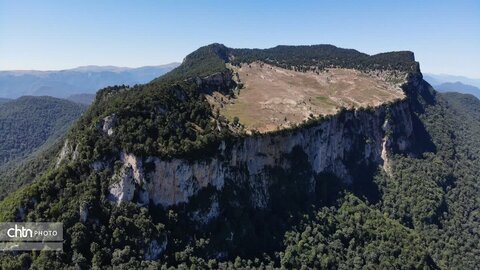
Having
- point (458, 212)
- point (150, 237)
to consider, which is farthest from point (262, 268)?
point (458, 212)

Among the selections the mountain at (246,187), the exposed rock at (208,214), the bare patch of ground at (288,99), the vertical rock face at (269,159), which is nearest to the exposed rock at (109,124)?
the mountain at (246,187)

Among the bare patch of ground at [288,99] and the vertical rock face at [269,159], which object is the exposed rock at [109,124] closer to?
the vertical rock face at [269,159]

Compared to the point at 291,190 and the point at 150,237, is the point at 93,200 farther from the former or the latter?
the point at 291,190

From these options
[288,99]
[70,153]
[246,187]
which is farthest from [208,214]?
[288,99]

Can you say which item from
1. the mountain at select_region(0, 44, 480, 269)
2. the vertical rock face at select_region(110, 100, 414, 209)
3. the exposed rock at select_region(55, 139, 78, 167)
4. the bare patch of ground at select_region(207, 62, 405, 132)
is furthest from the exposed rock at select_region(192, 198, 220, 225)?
the exposed rock at select_region(55, 139, 78, 167)

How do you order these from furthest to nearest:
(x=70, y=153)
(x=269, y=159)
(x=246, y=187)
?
(x=269, y=159)
(x=246, y=187)
(x=70, y=153)

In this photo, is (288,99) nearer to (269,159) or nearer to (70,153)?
(269,159)

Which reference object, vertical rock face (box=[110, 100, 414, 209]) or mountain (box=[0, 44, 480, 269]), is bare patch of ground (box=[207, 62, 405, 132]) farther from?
vertical rock face (box=[110, 100, 414, 209])
